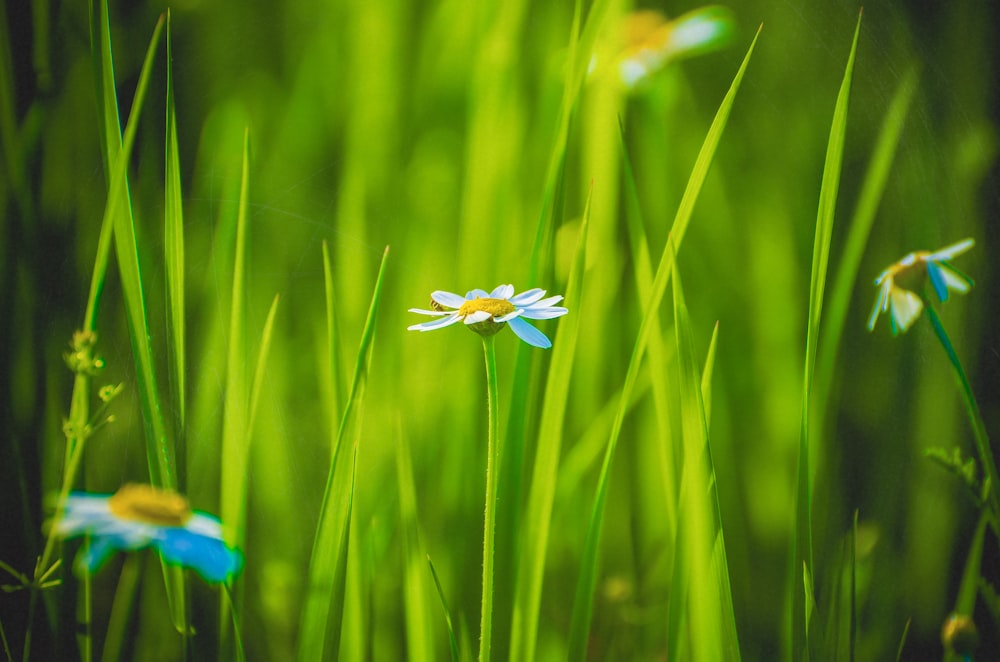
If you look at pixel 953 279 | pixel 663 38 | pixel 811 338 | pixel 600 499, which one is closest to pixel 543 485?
pixel 600 499

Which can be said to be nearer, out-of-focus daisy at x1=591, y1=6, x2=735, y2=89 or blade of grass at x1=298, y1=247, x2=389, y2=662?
blade of grass at x1=298, y1=247, x2=389, y2=662

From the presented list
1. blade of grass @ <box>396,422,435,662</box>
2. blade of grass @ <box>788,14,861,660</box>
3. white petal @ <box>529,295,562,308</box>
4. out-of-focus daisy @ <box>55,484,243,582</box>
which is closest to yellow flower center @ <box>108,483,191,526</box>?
out-of-focus daisy @ <box>55,484,243,582</box>

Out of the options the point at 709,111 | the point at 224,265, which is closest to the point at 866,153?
the point at 709,111

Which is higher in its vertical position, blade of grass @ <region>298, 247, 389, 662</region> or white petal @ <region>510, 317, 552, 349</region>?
white petal @ <region>510, 317, 552, 349</region>

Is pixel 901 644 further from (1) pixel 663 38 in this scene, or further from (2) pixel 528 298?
(1) pixel 663 38

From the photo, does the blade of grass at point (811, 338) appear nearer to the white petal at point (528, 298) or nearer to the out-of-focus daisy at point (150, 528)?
the white petal at point (528, 298)

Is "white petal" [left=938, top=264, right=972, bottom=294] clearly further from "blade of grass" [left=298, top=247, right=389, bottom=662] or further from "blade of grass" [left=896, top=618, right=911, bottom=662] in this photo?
"blade of grass" [left=298, top=247, right=389, bottom=662]
